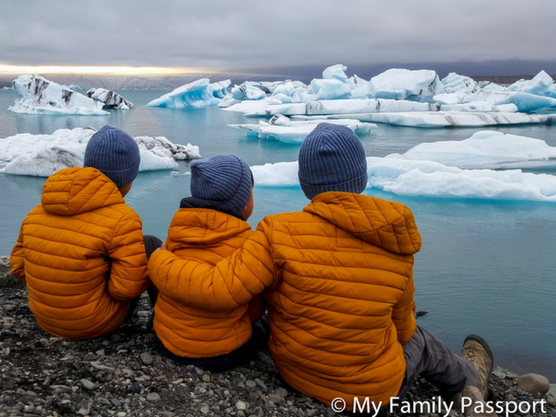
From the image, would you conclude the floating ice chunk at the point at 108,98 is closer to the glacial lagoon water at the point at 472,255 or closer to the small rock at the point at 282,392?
the glacial lagoon water at the point at 472,255

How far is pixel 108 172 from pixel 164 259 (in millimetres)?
529

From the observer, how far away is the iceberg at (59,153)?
7184 mm

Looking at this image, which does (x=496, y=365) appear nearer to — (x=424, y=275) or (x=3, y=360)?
(x=424, y=275)

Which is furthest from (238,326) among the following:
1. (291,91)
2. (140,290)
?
(291,91)

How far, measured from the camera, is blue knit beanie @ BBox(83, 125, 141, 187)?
6.13 ft

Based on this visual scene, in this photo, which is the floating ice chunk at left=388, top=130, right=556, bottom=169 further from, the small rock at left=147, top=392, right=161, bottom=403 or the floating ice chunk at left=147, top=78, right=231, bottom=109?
the floating ice chunk at left=147, top=78, right=231, bottom=109

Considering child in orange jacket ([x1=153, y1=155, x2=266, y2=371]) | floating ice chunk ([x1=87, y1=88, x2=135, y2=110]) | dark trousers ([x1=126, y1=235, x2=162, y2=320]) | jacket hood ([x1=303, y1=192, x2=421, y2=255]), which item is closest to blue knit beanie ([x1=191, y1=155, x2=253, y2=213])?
child in orange jacket ([x1=153, y1=155, x2=266, y2=371])

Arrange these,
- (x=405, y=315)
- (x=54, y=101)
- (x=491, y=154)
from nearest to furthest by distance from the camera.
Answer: (x=405, y=315), (x=491, y=154), (x=54, y=101)

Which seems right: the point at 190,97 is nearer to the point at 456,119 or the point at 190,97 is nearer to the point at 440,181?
the point at 456,119

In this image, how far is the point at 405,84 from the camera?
2125 centimetres

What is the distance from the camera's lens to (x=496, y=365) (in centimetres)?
251

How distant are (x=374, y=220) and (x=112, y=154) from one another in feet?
3.39

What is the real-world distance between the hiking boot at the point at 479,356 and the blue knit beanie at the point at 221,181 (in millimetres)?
1198

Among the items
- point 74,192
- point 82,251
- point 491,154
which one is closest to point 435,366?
point 82,251
